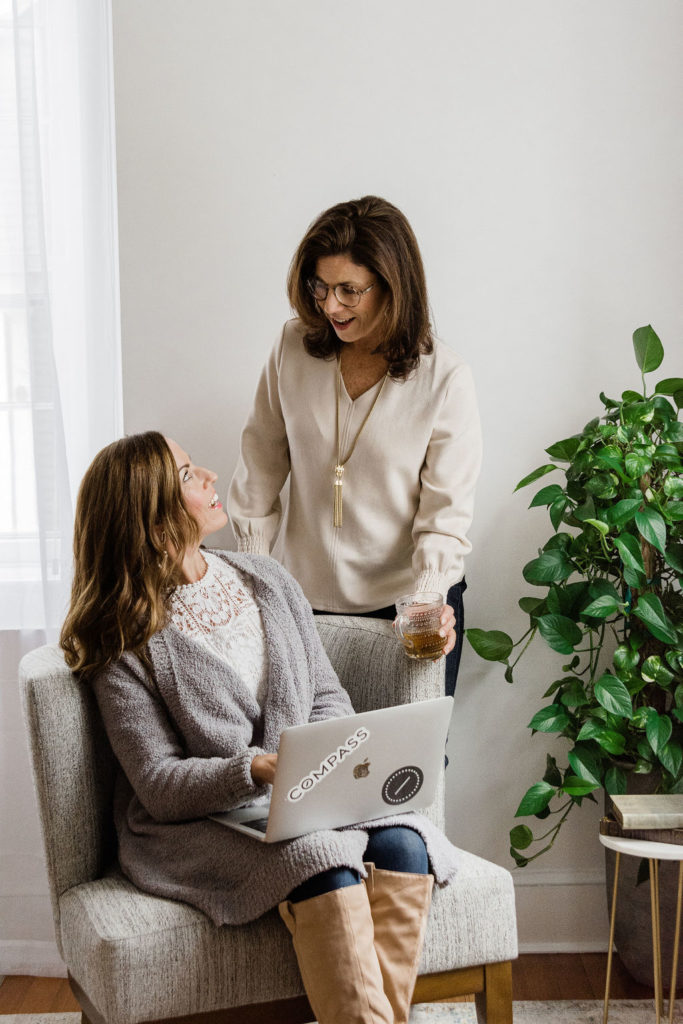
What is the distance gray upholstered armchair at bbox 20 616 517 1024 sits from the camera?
132 cm

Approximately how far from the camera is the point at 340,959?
1.26 meters

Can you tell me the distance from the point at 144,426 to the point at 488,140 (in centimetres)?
100

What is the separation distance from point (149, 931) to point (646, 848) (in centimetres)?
80

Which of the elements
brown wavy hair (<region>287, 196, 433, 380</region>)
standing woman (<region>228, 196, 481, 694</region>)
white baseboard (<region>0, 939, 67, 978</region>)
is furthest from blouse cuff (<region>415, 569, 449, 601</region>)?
white baseboard (<region>0, 939, 67, 978</region>)

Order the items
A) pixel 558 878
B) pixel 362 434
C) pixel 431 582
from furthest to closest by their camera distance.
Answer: pixel 558 878, pixel 362 434, pixel 431 582

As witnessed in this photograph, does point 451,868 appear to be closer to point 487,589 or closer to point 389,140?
point 487,589

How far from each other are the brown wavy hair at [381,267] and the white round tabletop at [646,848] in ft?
3.08

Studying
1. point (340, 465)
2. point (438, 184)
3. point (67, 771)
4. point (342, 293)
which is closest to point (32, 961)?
point (67, 771)

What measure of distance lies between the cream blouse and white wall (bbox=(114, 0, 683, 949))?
228 millimetres

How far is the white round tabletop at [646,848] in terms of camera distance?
1.57 meters

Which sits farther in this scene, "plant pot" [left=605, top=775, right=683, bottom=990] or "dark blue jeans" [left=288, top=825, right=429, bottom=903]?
"plant pot" [left=605, top=775, right=683, bottom=990]

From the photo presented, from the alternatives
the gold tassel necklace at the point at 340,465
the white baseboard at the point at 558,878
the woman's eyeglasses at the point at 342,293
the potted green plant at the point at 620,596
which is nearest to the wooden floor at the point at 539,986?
the white baseboard at the point at 558,878

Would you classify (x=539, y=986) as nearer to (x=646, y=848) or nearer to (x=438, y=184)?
(x=646, y=848)

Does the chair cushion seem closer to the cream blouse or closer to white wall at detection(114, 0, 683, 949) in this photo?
the cream blouse
